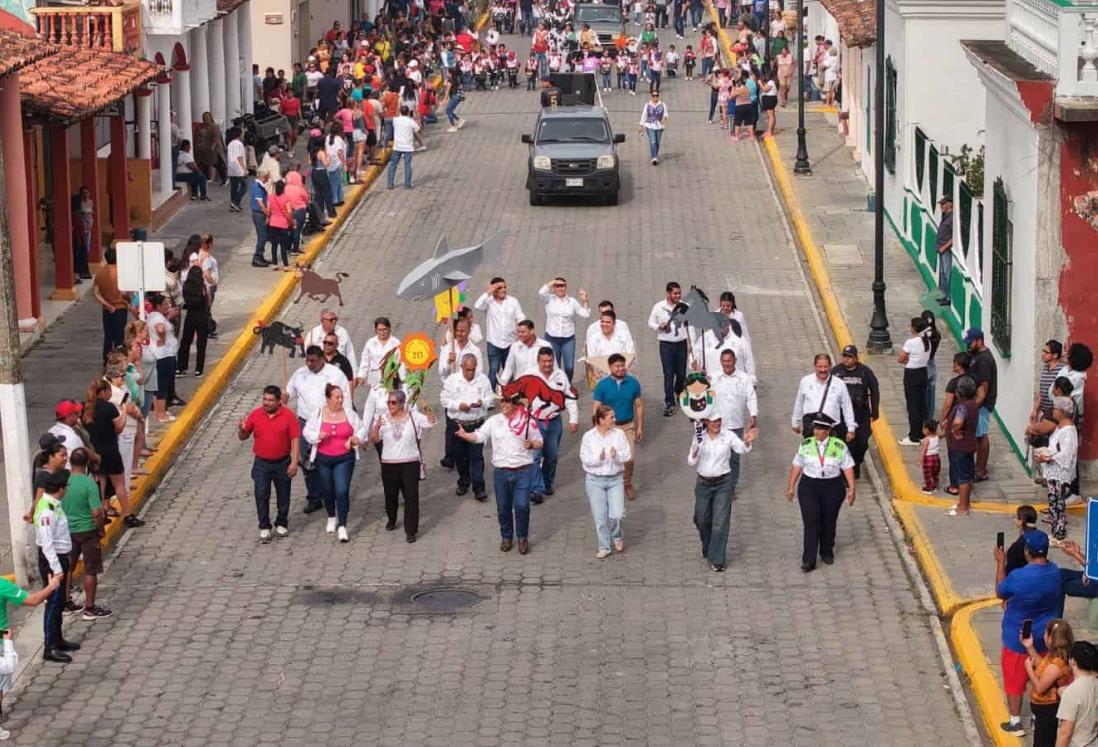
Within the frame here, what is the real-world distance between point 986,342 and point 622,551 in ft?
21.1

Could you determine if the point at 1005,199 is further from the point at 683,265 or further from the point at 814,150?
the point at 814,150

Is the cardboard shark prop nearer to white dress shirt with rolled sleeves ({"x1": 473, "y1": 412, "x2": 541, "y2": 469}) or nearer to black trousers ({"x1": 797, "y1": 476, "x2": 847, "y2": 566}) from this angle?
white dress shirt with rolled sleeves ({"x1": 473, "y1": 412, "x2": 541, "y2": 469})

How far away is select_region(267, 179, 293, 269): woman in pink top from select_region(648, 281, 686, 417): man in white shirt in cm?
942

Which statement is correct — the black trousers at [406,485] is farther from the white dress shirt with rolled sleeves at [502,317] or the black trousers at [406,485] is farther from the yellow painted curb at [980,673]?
the yellow painted curb at [980,673]

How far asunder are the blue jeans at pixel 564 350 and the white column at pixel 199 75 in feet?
60.7

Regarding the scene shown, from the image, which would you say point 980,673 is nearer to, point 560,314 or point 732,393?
point 732,393

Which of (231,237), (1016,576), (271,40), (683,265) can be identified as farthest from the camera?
(271,40)

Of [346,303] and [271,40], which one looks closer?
[346,303]

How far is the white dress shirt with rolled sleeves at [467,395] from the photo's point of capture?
770 inches

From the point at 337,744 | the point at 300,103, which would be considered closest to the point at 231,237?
the point at 300,103

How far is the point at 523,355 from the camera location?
68.5ft

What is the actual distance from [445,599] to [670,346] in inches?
245

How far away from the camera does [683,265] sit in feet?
103

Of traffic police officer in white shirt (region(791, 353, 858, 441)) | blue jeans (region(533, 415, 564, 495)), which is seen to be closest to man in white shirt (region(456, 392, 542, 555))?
blue jeans (region(533, 415, 564, 495))
